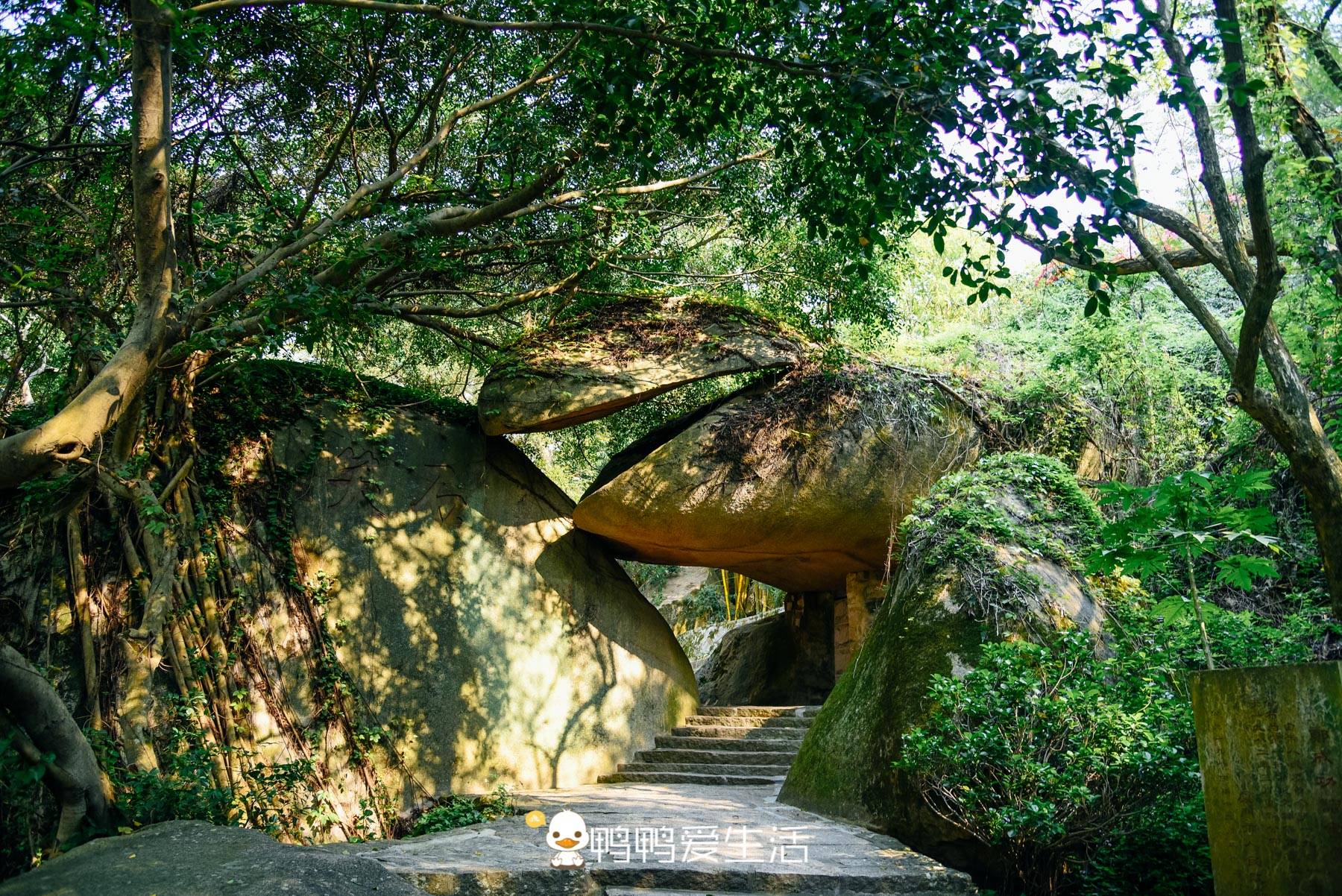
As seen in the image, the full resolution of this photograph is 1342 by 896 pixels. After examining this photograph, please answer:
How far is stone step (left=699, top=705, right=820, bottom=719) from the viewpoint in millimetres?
9758

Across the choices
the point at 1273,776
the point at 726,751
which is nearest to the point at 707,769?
the point at 726,751

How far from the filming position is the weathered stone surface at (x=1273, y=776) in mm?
2770

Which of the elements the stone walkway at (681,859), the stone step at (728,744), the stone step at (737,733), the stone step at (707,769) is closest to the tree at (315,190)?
the stone walkway at (681,859)

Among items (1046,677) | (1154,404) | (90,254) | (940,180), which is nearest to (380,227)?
(90,254)

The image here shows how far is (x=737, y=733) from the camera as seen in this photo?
9453 millimetres

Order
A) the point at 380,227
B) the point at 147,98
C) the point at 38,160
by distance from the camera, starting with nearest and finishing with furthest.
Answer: the point at 147,98 → the point at 38,160 → the point at 380,227

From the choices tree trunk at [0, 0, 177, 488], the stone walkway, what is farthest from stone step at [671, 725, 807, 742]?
tree trunk at [0, 0, 177, 488]

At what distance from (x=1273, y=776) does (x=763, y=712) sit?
24.1 ft

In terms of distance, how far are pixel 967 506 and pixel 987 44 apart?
323 centimetres

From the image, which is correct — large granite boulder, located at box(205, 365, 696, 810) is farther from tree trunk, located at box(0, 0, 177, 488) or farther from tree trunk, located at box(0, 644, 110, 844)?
tree trunk, located at box(0, 0, 177, 488)

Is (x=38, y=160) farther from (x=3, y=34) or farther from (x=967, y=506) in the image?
(x=967, y=506)

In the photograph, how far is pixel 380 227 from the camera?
297 inches

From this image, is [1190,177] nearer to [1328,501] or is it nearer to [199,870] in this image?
[1328,501]

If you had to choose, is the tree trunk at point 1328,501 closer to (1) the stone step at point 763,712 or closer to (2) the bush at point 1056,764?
(2) the bush at point 1056,764
